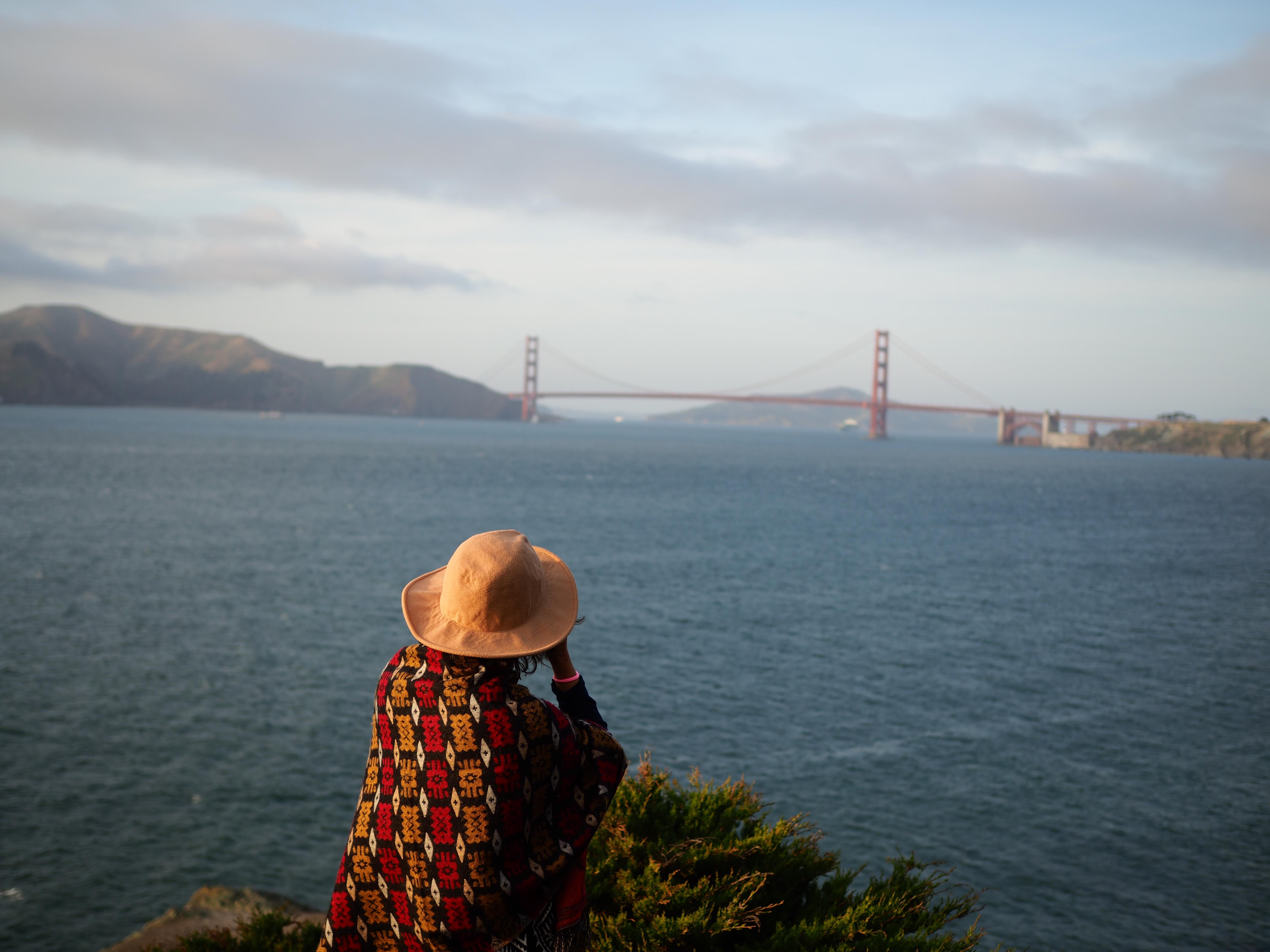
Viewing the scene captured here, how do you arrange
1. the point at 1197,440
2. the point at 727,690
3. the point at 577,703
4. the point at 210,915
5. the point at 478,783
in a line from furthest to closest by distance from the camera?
the point at 1197,440 → the point at 727,690 → the point at 210,915 → the point at 577,703 → the point at 478,783

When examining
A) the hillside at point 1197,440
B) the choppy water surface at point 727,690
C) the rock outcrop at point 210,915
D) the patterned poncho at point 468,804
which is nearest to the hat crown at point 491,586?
the patterned poncho at point 468,804

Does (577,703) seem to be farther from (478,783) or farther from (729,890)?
(729,890)

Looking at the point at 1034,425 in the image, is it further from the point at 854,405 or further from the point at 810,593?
the point at 810,593

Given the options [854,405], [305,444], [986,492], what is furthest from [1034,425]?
[305,444]

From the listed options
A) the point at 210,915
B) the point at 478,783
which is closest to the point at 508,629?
the point at 478,783

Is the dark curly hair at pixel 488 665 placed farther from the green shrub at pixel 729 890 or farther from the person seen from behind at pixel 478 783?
the green shrub at pixel 729 890

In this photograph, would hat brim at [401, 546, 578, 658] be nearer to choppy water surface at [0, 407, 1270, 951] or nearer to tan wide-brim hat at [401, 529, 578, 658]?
tan wide-brim hat at [401, 529, 578, 658]
